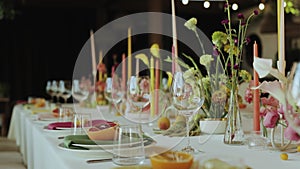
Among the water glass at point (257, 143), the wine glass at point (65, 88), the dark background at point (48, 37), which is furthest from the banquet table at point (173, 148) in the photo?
the dark background at point (48, 37)

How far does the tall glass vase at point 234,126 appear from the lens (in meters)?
1.41

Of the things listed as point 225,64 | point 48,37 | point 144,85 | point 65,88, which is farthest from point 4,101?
point 225,64

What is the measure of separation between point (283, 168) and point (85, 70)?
573 cm

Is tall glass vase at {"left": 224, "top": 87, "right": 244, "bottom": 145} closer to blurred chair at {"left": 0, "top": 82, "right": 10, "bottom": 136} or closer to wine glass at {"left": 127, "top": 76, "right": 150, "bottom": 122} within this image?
wine glass at {"left": 127, "top": 76, "right": 150, "bottom": 122}

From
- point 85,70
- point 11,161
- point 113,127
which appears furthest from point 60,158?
point 85,70

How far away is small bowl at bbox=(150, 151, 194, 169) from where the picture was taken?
91 cm

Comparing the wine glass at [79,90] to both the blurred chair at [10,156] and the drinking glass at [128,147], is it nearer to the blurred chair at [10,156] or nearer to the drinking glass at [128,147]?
the blurred chair at [10,156]

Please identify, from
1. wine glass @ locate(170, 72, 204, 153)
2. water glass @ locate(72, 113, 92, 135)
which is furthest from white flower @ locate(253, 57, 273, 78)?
water glass @ locate(72, 113, 92, 135)

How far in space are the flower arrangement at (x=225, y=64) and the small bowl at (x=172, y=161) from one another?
55 cm

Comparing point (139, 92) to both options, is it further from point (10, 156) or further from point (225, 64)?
point (10, 156)

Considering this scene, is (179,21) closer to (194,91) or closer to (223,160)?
(194,91)

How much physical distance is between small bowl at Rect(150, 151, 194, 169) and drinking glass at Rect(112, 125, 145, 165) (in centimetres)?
→ 11

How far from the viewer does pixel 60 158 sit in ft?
3.84

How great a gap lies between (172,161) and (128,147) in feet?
0.54
